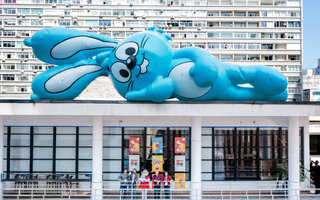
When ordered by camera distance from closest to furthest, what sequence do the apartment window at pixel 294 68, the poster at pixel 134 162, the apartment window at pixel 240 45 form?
1. the poster at pixel 134 162
2. the apartment window at pixel 240 45
3. the apartment window at pixel 294 68

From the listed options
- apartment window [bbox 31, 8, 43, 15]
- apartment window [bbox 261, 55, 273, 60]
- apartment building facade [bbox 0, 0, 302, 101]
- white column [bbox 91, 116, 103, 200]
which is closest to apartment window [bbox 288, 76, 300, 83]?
apartment building facade [bbox 0, 0, 302, 101]

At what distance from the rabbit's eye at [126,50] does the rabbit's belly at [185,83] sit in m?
1.65

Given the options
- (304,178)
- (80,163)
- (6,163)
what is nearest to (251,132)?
(304,178)

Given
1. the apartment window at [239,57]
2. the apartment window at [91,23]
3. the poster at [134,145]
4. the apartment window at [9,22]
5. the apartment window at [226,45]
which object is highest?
the apartment window at [9,22]

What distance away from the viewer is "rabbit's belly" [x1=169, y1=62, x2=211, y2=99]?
49.3ft

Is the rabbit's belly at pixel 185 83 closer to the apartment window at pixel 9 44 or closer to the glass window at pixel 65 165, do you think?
the glass window at pixel 65 165

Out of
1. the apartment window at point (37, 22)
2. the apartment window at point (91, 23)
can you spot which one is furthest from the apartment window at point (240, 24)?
the apartment window at point (37, 22)

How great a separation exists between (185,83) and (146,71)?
156cm

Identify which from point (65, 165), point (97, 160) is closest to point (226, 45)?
point (65, 165)

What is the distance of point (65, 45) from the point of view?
16.1 m

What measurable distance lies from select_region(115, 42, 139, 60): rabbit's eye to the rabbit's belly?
1.65 m

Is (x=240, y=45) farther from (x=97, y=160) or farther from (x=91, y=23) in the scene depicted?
(x=97, y=160)

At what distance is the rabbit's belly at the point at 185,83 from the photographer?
49.3ft

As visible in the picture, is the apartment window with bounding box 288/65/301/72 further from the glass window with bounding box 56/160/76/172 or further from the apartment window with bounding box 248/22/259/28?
the glass window with bounding box 56/160/76/172
